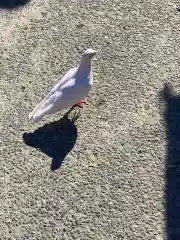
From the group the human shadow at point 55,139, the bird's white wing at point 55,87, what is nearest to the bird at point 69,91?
the bird's white wing at point 55,87

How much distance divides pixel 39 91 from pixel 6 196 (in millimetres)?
913

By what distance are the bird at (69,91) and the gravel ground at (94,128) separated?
6.9 inches

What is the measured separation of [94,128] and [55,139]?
0.95 feet

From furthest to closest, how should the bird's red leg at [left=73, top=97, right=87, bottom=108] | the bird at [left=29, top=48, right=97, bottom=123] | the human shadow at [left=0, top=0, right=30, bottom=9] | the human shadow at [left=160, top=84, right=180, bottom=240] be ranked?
the human shadow at [left=0, top=0, right=30, bottom=9] < the bird's red leg at [left=73, top=97, right=87, bottom=108] < the bird at [left=29, top=48, right=97, bottom=123] < the human shadow at [left=160, top=84, right=180, bottom=240]

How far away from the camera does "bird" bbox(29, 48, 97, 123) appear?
3615mm

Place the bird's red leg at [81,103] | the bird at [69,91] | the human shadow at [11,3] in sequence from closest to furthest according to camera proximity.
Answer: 1. the bird at [69,91]
2. the bird's red leg at [81,103]
3. the human shadow at [11,3]

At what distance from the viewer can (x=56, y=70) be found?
4.14m

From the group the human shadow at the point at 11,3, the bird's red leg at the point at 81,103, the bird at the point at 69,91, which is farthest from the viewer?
the human shadow at the point at 11,3

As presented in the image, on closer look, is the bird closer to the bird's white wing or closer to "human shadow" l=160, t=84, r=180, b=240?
the bird's white wing

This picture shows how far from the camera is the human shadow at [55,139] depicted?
3.62m

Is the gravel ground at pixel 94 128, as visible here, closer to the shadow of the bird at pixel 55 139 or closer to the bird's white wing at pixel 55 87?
the shadow of the bird at pixel 55 139

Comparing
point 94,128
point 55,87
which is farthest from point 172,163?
point 55,87

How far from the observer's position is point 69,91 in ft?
12.0

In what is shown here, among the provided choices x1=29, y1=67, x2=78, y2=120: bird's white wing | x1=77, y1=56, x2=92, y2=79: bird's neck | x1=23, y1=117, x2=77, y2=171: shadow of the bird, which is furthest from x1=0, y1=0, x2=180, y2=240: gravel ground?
x1=77, y1=56, x2=92, y2=79: bird's neck
